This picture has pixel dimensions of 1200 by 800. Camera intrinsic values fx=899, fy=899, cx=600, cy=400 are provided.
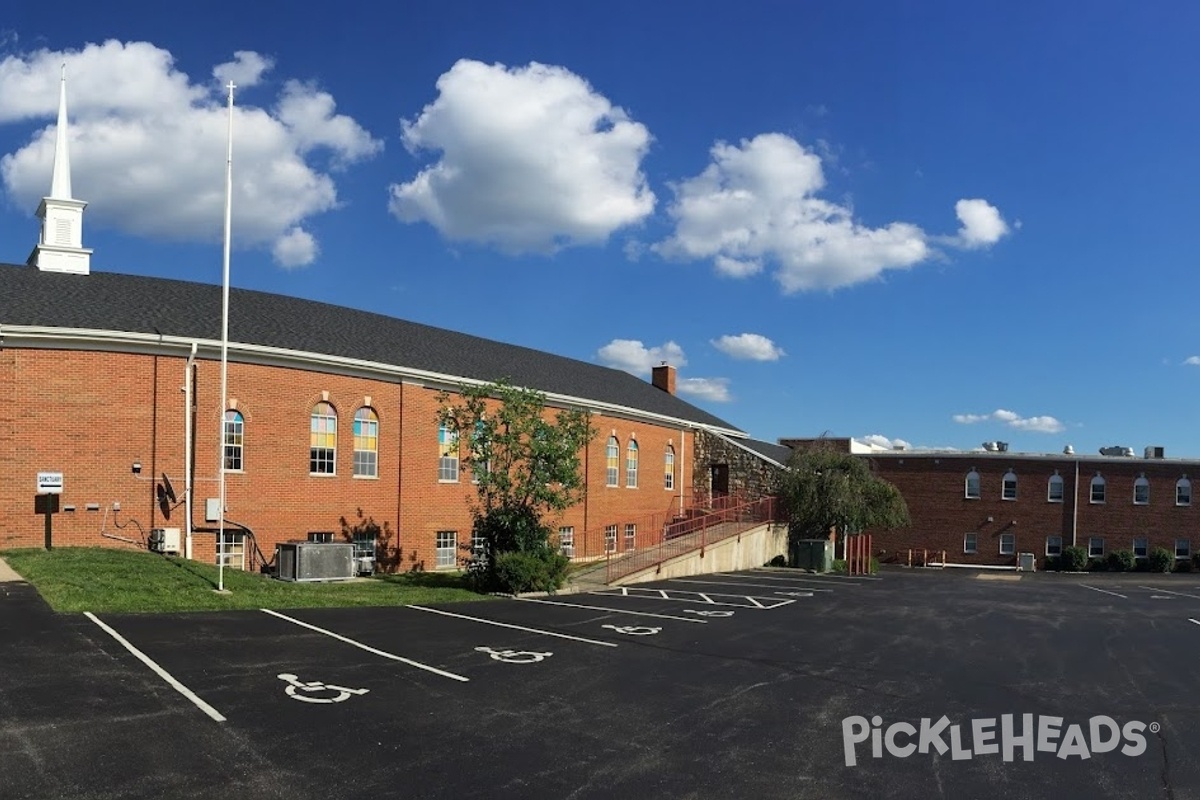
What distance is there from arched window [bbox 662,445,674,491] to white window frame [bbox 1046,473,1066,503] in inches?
883

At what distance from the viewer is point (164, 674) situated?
10.5 m

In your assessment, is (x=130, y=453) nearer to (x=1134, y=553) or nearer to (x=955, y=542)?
(x=955, y=542)

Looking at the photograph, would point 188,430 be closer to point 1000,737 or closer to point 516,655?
point 516,655

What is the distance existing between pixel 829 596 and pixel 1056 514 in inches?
1255

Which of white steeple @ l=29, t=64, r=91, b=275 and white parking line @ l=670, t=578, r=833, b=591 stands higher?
white steeple @ l=29, t=64, r=91, b=275

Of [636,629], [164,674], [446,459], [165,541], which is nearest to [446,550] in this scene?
[446,459]

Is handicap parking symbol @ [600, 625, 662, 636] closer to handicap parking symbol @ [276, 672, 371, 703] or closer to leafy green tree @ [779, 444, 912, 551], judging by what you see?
handicap parking symbol @ [276, 672, 371, 703]

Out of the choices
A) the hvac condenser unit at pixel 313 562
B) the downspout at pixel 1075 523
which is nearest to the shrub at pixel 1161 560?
the downspout at pixel 1075 523

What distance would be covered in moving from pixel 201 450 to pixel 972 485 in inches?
1637

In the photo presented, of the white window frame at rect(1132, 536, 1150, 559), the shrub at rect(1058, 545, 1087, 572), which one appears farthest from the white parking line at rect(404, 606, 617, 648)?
the white window frame at rect(1132, 536, 1150, 559)

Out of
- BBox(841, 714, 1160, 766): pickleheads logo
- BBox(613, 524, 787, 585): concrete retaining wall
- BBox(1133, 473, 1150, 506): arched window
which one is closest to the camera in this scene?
BBox(841, 714, 1160, 766): pickleheads logo

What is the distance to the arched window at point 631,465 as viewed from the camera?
3781 centimetres

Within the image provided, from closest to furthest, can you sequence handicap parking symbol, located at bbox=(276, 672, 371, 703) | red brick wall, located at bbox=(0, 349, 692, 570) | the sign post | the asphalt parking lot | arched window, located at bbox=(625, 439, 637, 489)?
the asphalt parking lot
handicap parking symbol, located at bbox=(276, 672, 371, 703)
the sign post
red brick wall, located at bbox=(0, 349, 692, 570)
arched window, located at bbox=(625, 439, 637, 489)

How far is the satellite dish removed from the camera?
21828mm
